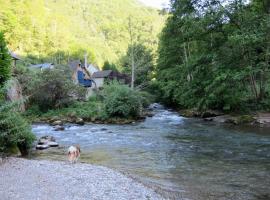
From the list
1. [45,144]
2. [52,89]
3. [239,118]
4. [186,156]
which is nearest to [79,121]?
[52,89]

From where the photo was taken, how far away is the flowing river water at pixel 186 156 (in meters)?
10.3

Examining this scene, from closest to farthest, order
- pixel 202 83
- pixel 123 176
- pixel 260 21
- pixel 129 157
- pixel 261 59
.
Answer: pixel 123 176
pixel 129 157
pixel 260 21
pixel 261 59
pixel 202 83

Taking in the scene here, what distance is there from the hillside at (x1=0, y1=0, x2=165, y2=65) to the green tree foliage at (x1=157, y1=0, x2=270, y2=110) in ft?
58.2

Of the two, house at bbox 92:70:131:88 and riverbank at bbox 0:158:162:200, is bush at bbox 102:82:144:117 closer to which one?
riverbank at bbox 0:158:162:200

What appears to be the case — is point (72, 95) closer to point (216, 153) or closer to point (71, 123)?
point (71, 123)

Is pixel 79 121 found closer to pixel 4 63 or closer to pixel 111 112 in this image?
pixel 111 112

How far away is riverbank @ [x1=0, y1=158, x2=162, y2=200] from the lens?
320 inches

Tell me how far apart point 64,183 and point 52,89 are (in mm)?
27848

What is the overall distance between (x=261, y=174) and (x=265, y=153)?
386 centimetres

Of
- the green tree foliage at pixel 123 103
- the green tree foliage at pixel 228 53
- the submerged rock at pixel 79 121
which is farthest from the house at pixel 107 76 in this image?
the submerged rock at pixel 79 121

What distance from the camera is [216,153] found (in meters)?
15.7

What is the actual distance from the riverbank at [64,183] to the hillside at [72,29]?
38.6 meters

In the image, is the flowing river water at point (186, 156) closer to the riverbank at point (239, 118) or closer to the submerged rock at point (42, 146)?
the submerged rock at point (42, 146)

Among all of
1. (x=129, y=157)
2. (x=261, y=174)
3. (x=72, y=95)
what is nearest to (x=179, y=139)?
(x=129, y=157)
